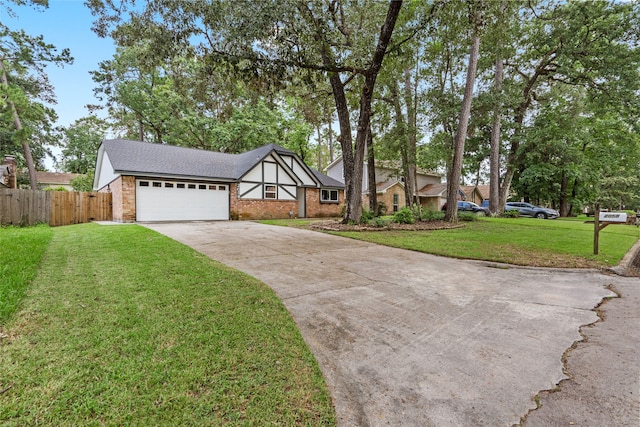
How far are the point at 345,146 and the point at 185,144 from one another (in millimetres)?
17665

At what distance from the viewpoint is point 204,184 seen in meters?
15.7

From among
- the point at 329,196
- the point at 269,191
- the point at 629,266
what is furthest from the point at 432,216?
the point at 269,191

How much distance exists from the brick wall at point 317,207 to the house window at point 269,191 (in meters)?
2.82

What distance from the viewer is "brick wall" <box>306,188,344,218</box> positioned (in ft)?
65.5

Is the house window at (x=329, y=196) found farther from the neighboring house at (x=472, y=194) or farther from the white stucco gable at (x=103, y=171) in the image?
the neighboring house at (x=472, y=194)

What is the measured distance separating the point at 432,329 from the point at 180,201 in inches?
595

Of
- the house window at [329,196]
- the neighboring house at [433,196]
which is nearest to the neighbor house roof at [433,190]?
the neighboring house at [433,196]

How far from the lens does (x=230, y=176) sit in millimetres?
16438

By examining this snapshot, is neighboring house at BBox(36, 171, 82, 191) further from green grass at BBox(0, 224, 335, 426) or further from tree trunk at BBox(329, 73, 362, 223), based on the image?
green grass at BBox(0, 224, 335, 426)

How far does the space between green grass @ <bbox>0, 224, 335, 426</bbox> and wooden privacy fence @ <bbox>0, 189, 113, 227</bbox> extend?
10.4m

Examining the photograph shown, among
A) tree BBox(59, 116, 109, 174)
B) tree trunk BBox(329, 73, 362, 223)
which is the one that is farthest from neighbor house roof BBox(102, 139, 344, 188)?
tree BBox(59, 116, 109, 174)

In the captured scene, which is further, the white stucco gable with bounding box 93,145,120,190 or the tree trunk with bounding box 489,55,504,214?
the tree trunk with bounding box 489,55,504,214

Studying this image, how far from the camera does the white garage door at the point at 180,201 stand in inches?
545

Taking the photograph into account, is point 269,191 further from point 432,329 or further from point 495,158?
point 432,329
